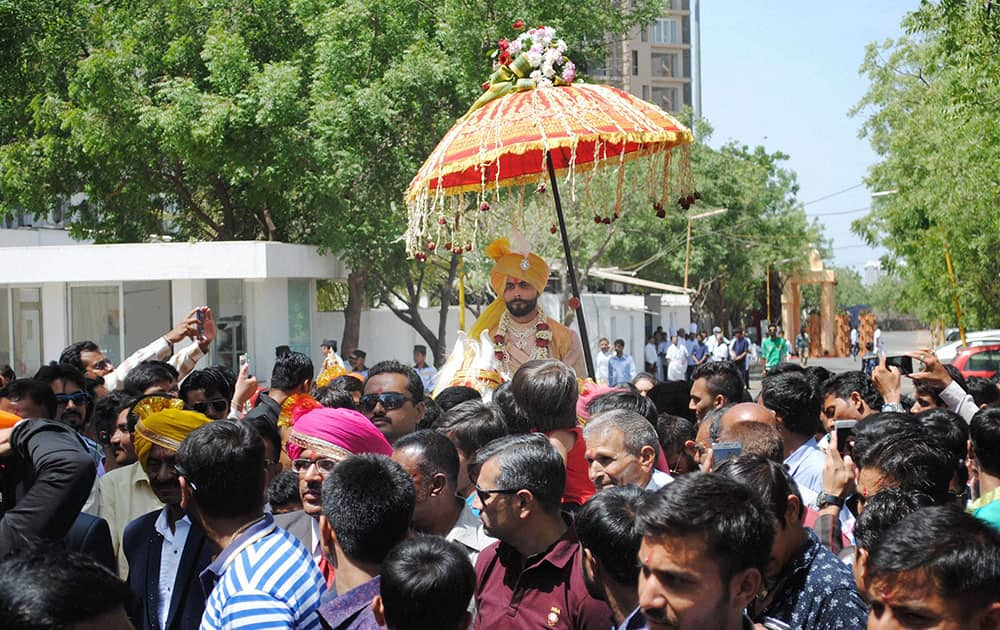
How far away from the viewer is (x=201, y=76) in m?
23.4

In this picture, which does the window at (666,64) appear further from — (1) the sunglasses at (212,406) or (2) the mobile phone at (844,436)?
(2) the mobile phone at (844,436)

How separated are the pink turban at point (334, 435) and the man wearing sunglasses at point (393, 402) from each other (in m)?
1.63

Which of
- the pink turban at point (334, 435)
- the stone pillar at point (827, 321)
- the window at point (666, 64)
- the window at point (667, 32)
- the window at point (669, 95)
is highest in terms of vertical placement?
the window at point (667, 32)

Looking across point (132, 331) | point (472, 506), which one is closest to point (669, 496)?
point (472, 506)

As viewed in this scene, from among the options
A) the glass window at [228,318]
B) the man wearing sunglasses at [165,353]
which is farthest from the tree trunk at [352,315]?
the man wearing sunglasses at [165,353]

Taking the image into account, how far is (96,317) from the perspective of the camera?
894 inches

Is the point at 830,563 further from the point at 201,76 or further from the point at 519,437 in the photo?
the point at 201,76

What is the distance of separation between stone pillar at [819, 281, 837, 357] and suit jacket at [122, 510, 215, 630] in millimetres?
64215

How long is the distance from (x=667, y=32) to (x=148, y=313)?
69083 mm

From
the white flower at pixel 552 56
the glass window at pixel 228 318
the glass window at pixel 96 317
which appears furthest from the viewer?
the glass window at pixel 96 317

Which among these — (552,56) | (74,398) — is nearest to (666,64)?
(552,56)

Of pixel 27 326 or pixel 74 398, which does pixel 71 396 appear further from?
pixel 27 326

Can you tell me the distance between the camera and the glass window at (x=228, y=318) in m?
22.5

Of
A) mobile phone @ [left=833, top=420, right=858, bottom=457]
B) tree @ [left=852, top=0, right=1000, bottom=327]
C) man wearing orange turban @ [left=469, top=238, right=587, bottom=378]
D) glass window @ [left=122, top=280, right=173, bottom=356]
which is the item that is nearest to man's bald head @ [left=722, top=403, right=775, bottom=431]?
mobile phone @ [left=833, top=420, right=858, bottom=457]
